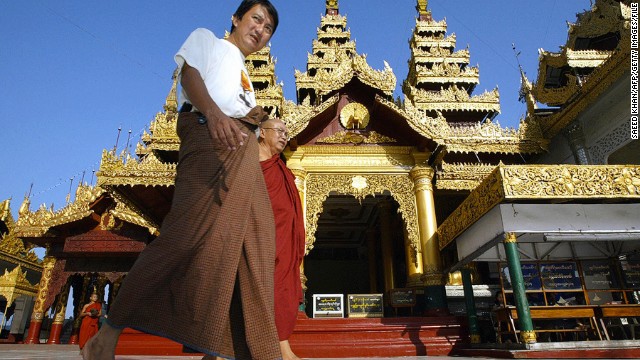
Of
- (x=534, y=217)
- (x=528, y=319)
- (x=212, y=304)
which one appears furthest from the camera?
(x=534, y=217)

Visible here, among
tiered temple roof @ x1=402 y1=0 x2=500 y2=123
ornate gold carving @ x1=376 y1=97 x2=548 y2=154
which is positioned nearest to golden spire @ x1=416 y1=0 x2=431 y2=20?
tiered temple roof @ x1=402 y1=0 x2=500 y2=123

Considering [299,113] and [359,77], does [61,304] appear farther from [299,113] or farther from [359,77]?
[359,77]

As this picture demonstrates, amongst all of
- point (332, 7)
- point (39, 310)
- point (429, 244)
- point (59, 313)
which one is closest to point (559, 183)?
point (429, 244)

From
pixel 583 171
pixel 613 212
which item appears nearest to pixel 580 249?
pixel 613 212

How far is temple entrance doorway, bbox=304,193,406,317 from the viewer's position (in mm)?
9978

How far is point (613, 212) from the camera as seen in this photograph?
17.6 feet

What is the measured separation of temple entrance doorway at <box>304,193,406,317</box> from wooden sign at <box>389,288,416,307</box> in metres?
2.36

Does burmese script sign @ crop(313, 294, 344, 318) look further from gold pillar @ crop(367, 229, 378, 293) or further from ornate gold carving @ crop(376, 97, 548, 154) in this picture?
gold pillar @ crop(367, 229, 378, 293)

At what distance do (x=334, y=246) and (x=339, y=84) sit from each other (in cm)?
667

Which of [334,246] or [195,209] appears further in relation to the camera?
[334,246]

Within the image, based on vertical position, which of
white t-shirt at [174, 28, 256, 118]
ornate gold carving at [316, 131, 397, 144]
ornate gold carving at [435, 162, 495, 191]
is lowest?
white t-shirt at [174, 28, 256, 118]

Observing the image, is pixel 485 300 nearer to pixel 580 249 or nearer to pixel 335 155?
pixel 580 249

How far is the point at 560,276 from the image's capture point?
7594 mm

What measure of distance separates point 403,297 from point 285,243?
18.4 feet
